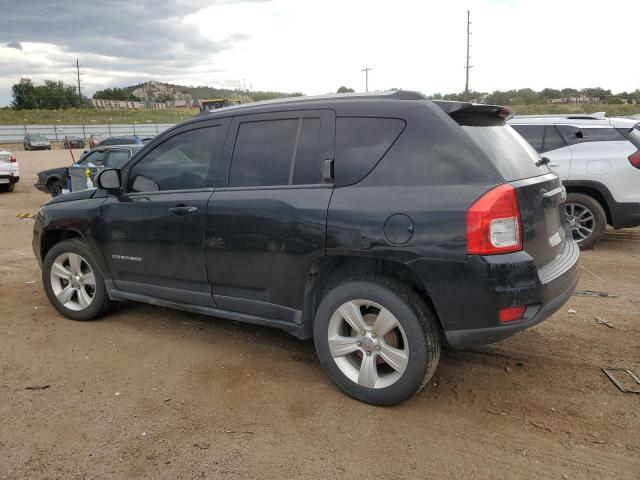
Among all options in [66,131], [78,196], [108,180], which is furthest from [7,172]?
[66,131]

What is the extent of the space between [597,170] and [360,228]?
5398mm

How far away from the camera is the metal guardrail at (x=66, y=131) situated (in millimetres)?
50562

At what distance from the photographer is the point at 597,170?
7.18 metres

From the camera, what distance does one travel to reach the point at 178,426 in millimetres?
3150

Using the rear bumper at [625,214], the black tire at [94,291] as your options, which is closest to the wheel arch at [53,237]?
the black tire at [94,291]

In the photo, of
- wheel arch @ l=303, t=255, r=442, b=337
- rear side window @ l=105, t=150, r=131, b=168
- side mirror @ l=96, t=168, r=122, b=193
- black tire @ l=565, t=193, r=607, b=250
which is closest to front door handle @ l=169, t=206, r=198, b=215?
side mirror @ l=96, t=168, r=122, b=193

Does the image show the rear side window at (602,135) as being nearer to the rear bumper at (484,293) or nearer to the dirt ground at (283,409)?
the dirt ground at (283,409)

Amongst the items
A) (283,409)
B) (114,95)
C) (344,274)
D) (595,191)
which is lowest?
(283,409)

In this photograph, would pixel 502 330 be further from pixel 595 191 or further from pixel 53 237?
pixel 595 191

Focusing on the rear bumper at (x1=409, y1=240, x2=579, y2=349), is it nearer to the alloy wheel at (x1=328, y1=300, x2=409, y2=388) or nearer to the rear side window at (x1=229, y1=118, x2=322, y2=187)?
the alloy wheel at (x1=328, y1=300, x2=409, y2=388)

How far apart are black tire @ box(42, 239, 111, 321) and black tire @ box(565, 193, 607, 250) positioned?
Answer: 5826mm

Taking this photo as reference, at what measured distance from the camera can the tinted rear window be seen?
306 centimetres

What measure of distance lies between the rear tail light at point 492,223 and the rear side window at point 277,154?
106cm

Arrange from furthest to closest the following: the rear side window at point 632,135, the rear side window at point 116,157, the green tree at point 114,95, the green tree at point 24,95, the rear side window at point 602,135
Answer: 1. the green tree at point 114,95
2. the green tree at point 24,95
3. the rear side window at point 116,157
4. the rear side window at point 602,135
5. the rear side window at point 632,135
